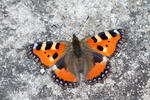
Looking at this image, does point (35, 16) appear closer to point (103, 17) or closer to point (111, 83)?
point (103, 17)

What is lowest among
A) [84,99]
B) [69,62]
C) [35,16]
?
[84,99]

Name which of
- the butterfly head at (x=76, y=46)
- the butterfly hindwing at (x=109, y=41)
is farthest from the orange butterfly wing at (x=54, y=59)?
the butterfly hindwing at (x=109, y=41)

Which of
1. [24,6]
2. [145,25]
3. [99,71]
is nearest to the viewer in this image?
[99,71]

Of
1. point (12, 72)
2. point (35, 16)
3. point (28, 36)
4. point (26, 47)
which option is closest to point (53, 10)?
point (35, 16)

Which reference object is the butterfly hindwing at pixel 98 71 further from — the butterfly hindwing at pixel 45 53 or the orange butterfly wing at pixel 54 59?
the butterfly hindwing at pixel 45 53

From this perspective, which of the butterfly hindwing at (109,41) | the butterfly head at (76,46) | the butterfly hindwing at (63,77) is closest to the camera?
the butterfly hindwing at (63,77)

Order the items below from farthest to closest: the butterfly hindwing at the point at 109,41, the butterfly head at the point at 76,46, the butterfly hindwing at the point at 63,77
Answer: the butterfly head at the point at 76,46 < the butterfly hindwing at the point at 109,41 < the butterfly hindwing at the point at 63,77

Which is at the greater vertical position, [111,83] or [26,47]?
[26,47]

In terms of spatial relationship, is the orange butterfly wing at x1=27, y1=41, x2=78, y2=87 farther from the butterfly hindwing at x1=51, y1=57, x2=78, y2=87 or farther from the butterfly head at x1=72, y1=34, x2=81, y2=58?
the butterfly head at x1=72, y1=34, x2=81, y2=58
